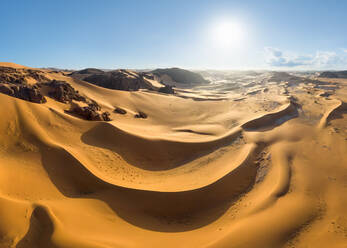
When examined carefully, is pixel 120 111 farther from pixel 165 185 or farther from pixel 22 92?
pixel 165 185

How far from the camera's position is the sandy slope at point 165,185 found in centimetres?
317

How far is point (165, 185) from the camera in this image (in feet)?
16.6

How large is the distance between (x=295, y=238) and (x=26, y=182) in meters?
5.50

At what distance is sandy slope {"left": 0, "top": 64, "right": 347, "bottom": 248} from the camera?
3.17 meters

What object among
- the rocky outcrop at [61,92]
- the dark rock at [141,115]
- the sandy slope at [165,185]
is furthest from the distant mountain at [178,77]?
the sandy slope at [165,185]

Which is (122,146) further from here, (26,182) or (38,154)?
(26,182)

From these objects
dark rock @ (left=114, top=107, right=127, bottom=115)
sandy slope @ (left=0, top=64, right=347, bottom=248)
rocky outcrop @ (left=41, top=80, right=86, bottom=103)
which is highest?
rocky outcrop @ (left=41, top=80, right=86, bottom=103)

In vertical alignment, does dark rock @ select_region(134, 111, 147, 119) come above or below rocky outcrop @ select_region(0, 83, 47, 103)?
below

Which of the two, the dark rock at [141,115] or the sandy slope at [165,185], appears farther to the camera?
the dark rock at [141,115]

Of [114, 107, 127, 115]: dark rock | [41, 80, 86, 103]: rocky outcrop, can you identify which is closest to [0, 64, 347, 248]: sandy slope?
[41, 80, 86, 103]: rocky outcrop

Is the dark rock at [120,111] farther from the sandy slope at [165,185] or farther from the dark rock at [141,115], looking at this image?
the sandy slope at [165,185]

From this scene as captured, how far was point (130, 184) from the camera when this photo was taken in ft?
16.1

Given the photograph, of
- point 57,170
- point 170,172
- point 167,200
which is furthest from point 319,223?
point 57,170

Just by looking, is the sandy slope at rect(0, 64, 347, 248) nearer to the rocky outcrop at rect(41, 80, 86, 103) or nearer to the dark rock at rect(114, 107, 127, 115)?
the rocky outcrop at rect(41, 80, 86, 103)
